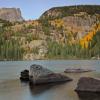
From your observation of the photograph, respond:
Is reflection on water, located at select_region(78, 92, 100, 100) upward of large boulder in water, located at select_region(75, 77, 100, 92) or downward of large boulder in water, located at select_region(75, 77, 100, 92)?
downward

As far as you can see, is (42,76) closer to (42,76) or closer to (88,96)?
(42,76)

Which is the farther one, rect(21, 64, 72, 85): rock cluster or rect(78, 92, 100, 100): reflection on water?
rect(21, 64, 72, 85): rock cluster

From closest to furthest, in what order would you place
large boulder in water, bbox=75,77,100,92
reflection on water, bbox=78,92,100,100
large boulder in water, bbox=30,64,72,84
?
reflection on water, bbox=78,92,100,100 → large boulder in water, bbox=75,77,100,92 → large boulder in water, bbox=30,64,72,84

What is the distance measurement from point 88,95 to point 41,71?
2050 centimetres

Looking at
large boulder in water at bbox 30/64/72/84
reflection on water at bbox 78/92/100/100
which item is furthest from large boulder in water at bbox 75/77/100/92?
large boulder in water at bbox 30/64/72/84

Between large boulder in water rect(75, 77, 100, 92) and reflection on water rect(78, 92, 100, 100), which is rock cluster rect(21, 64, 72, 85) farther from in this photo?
reflection on water rect(78, 92, 100, 100)

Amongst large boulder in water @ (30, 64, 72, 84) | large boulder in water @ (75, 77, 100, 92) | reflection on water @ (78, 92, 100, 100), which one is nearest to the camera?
reflection on water @ (78, 92, 100, 100)

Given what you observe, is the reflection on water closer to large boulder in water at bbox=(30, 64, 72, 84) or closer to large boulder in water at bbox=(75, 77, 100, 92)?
large boulder in water at bbox=(75, 77, 100, 92)

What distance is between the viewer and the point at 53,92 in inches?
2290

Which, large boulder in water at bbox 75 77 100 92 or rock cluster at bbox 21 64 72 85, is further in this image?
rock cluster at bbox 21 64 72 85

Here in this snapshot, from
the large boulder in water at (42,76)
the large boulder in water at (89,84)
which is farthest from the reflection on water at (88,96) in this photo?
the large boulder in water at (42,76)

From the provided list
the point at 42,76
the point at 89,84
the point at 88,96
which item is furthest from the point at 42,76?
the point at 88,96

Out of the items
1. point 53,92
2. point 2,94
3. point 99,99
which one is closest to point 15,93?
point 2,94

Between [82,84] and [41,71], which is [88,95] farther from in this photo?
[41,71]
